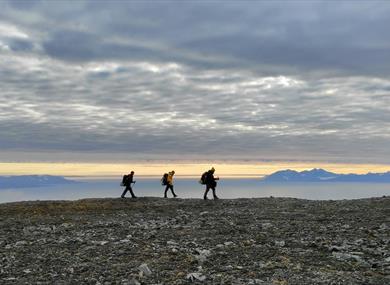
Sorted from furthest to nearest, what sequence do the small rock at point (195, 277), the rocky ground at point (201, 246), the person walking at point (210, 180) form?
the person walking at point (210, 180) < the rocky ground at point (201, 246) < the small rock at point (195, 277)

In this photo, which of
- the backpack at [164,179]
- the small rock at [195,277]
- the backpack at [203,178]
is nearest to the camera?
the small rock at [195,277]

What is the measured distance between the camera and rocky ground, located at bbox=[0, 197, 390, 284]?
13820 millimetres

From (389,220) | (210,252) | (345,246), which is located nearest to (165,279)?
(210,252)

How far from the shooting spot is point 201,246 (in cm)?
1780

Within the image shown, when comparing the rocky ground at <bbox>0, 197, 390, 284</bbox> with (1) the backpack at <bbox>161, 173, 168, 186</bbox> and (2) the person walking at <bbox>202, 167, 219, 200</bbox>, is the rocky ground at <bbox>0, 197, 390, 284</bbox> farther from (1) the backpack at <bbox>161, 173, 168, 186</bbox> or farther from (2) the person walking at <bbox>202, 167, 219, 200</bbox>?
(1) the backpack at <bbox>161, 173, 168, 186</bbox>

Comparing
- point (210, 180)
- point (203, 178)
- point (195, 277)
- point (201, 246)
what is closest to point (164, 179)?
point (203, 178)

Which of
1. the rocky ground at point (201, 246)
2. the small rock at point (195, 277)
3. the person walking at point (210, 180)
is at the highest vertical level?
the person walking at point (210, 180)

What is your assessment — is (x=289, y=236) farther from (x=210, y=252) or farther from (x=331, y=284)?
(x=331, y=284)

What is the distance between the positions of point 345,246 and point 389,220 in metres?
7.47

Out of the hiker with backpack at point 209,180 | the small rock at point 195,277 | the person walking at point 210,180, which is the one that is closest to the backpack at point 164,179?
the hiker with backpack at point 209,180

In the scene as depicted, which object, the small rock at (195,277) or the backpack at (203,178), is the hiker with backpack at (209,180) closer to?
the backpack at (203,178)

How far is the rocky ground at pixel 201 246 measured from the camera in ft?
45.3

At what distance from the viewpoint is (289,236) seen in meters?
19.6

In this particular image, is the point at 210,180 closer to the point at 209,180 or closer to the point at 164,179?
the point at 209,180
